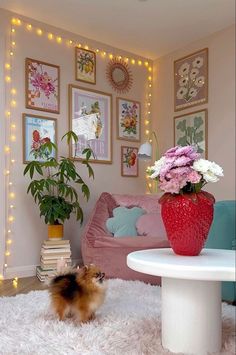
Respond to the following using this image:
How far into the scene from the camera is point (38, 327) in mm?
1812

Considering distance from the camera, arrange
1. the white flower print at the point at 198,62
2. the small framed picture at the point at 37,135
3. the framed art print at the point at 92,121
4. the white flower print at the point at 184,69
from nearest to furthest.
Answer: the small framed picture at the point at 37,135
the framed art print at the point at 92,121
the white flower print at the point at 198,62
the white flower print at the point at 184,69

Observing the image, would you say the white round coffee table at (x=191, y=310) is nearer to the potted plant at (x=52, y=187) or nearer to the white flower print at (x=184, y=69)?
the potted plant at (x=52, y=187)

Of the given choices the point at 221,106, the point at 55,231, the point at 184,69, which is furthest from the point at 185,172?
the point at 184,69

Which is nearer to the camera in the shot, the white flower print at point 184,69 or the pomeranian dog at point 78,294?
the pomeranian dog at point 78,294

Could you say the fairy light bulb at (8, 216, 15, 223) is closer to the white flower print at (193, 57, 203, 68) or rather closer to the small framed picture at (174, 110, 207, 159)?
the small framed picture at (174, 110, 207, 159)

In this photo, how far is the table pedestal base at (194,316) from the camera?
1.50 metres

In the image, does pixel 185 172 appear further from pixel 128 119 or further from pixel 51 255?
pixel 128 119

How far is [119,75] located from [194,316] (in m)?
3.17

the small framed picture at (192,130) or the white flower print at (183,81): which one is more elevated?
the white flower print at (183,81)

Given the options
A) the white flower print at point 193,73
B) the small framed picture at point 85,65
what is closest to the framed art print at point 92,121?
the small framed picture at point 85,65

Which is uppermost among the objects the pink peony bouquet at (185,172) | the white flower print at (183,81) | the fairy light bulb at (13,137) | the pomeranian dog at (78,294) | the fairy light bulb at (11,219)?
the white flower print at (183,81)

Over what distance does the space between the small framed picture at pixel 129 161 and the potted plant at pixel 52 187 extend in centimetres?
68

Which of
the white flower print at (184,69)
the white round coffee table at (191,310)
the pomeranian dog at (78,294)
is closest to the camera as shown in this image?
the white round coffee table at (191,310)

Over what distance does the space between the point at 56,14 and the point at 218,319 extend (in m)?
3.04
